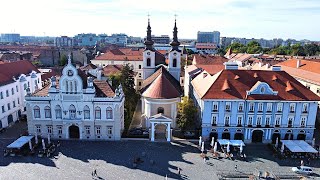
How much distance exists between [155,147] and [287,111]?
21615mm

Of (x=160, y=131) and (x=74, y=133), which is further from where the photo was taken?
(x=160, y=131)

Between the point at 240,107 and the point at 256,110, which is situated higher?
the point at 240,107

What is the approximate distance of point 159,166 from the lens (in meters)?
38.9

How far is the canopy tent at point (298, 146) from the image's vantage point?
137 ft

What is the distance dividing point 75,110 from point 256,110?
28.7 m

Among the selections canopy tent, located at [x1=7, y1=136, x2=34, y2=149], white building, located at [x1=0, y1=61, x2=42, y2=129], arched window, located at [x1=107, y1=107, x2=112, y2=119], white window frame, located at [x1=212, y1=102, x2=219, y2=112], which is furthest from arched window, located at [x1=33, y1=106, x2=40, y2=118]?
white window frame, located at [x1=212, y1=102, x2=219, y2=112]

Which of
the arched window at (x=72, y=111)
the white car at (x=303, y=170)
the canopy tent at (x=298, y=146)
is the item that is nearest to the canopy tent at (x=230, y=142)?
the canopy tent at (x=298, y=146)

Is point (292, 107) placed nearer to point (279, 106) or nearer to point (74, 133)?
point (279, 106)

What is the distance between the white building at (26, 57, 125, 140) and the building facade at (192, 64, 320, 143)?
14.6m

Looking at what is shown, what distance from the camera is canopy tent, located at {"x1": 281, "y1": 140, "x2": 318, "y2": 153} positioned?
41.9 meters

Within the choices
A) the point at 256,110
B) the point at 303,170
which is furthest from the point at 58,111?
the point at 303,170

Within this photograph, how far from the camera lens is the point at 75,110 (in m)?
46.9

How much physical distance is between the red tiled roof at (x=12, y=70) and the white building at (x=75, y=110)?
12.5 m

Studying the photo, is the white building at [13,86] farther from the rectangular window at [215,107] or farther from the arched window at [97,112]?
the rectangular window at [215,107]
